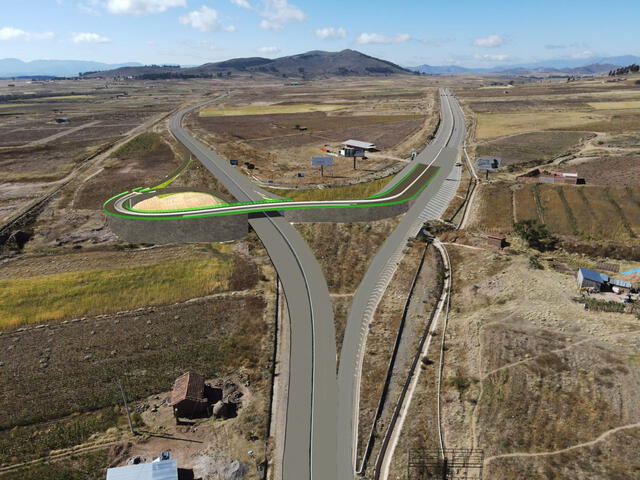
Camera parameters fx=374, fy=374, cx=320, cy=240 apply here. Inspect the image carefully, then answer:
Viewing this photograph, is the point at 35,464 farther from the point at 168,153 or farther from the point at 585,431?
the point at 168,153

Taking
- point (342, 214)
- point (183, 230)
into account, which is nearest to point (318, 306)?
point (342, 214)

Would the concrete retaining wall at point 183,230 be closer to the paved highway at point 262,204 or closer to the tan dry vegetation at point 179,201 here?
the paved highway at point 262,204

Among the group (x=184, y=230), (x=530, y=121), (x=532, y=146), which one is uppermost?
(x=530, y=121)

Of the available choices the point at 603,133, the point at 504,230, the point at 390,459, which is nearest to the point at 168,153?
→ the point at 504,230

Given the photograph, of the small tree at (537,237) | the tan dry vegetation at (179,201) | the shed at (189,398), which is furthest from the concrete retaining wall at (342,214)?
the shed at (189,398)

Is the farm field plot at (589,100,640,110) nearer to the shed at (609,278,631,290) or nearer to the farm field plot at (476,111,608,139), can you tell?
the farm field plot at (476,111,608,139)

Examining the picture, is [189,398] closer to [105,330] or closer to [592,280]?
[105,330]

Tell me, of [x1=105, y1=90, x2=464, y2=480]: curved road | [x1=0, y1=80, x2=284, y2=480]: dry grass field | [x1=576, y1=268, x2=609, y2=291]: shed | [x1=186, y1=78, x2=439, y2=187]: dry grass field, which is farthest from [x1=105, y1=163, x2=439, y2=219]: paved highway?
[x1=576, y1=268, x2=609, y2=291]: shed
